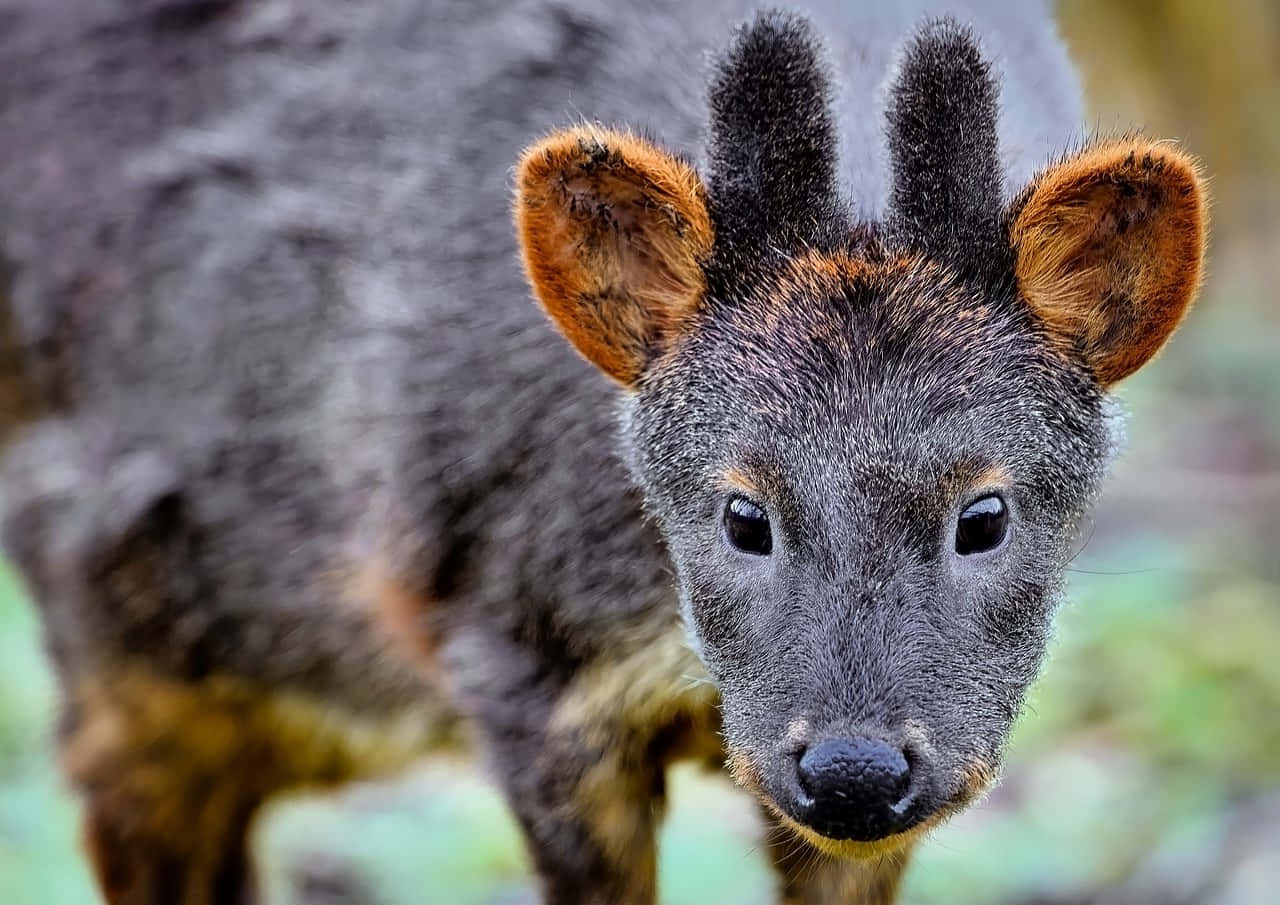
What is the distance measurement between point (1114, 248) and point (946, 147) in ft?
1.24

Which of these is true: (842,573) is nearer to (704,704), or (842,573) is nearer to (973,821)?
(704,704)

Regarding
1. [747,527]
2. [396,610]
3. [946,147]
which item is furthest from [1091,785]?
[946,147]

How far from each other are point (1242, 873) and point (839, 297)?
10.9 ft

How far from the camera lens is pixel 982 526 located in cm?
337

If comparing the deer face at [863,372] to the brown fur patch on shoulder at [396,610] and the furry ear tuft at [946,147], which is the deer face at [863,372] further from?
the brown fur patch on shoulder at [396,610]

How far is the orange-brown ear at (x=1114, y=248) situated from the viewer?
340cm

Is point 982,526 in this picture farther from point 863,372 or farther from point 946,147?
point 946,147

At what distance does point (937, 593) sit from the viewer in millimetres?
3289

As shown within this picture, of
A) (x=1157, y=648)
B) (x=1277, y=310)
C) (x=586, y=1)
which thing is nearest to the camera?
(x=586, y=1)

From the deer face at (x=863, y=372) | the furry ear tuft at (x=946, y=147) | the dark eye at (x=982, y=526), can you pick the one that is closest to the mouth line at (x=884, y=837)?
the deer face at (x=863, y=372)

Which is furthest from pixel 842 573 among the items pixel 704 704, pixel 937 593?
pixel 704 704

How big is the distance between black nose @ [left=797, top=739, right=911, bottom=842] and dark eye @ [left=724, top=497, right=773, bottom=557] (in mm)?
419

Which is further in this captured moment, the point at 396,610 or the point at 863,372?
the point at 396,610

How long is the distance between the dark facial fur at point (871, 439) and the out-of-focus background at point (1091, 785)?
1420 millimetres
